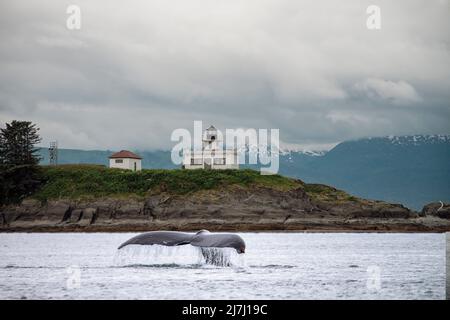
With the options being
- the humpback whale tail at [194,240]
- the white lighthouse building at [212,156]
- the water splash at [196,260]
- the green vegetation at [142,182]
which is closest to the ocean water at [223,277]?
the water splash at [196,260]

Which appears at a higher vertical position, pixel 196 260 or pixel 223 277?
pixel 196 260

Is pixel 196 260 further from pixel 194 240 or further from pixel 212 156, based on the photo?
pixel 212 156

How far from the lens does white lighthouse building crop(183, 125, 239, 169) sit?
550 feet

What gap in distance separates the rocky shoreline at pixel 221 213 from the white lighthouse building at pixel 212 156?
21.6 m

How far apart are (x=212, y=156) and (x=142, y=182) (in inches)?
826

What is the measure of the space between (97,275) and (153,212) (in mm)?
89183

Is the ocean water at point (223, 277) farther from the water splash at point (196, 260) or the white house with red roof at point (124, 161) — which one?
the white house with red roof at point (124, 161)

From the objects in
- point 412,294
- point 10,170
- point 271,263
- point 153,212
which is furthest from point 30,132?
point 412,294

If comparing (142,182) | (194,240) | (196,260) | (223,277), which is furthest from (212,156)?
(194,240)

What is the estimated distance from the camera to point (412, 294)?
140 feet

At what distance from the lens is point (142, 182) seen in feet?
500

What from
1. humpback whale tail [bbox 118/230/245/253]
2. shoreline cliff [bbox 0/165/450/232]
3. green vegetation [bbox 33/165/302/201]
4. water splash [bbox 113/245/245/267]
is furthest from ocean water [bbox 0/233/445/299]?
green vegetation [bbox 33/165/302/201]

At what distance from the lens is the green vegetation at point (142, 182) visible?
14850cm
